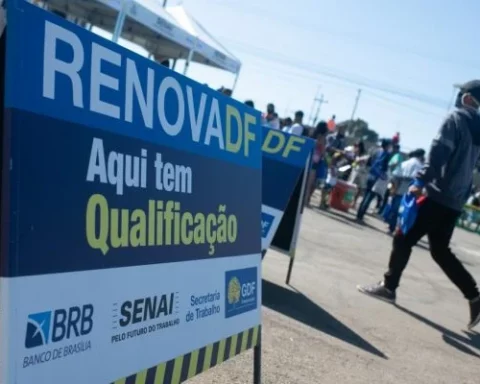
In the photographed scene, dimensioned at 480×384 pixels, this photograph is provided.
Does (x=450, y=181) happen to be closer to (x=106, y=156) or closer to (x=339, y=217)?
(x=106, y=156)

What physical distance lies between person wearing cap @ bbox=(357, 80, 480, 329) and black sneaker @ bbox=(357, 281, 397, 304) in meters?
0.69

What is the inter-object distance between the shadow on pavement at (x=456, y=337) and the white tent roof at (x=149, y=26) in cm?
Result: 862

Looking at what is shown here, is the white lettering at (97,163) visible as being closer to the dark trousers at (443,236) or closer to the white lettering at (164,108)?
the white lettering at (164,108)

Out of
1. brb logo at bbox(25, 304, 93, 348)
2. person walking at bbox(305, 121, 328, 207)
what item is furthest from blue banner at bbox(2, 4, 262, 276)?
person walking at bbox(305, 121, 328, 207)

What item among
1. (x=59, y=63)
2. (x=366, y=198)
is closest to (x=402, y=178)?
(x=366, y=198)

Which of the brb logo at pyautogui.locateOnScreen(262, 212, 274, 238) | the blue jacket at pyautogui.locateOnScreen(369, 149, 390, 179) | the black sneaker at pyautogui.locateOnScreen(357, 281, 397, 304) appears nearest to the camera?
the brb logo at pyautogui.locateOnScreen(262, 212, 274, 238)

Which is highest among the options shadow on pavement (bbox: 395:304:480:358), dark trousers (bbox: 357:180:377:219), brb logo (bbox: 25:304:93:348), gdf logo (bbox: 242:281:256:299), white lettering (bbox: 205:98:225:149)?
white lettering (bbox: 205:98:225:149)

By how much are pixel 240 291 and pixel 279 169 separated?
2932 mm

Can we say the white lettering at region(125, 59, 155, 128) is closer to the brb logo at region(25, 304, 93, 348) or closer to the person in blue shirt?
the brb logo at region(25, 304, 93, 348)

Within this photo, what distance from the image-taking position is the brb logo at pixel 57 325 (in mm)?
2016

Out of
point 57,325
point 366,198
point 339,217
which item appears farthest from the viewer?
point 366,198

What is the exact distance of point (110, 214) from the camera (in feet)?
7.80

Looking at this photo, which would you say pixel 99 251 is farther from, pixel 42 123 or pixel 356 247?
pixel 356 247

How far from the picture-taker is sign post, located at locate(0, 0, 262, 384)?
1.99 metres
